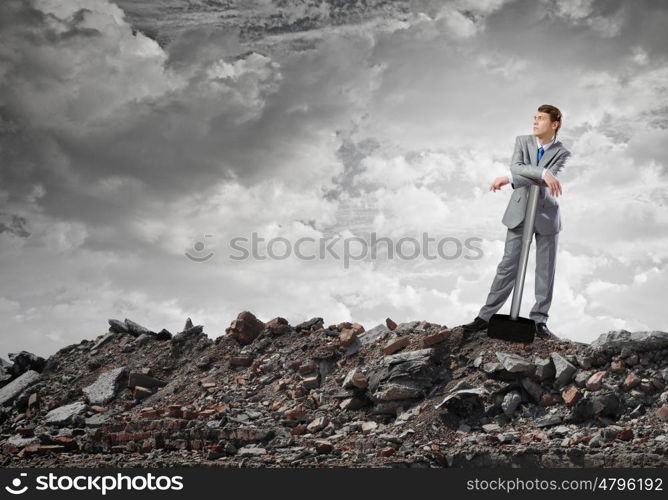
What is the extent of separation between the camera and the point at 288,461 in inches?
295

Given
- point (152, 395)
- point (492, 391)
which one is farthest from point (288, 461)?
point (152, 395)

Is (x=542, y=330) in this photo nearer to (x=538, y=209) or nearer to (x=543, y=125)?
(x=538, y=209)

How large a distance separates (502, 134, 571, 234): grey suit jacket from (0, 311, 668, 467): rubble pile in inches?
80.0

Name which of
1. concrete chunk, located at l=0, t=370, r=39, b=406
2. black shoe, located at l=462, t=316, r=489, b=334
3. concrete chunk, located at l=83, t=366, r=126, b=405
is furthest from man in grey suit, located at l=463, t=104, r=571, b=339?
concrete chunk, located at l=0, t=370, r=39, b=406

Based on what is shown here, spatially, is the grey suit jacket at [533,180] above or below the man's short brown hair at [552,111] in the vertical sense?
below

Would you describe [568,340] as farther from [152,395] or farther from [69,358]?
[69,358]

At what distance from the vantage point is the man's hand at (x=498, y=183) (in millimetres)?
8039

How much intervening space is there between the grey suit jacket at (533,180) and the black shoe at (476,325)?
1.70 meters

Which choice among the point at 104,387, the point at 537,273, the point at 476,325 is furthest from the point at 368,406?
the point at 104,387

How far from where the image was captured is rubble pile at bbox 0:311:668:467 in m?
7.73

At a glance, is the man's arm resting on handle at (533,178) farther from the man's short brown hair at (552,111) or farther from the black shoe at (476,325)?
the black shoe at (476,325)

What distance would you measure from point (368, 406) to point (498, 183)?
13.0 ft

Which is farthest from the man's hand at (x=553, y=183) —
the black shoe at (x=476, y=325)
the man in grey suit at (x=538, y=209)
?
the black shoe at (x=476, y=325)

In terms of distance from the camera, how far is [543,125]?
827cm
